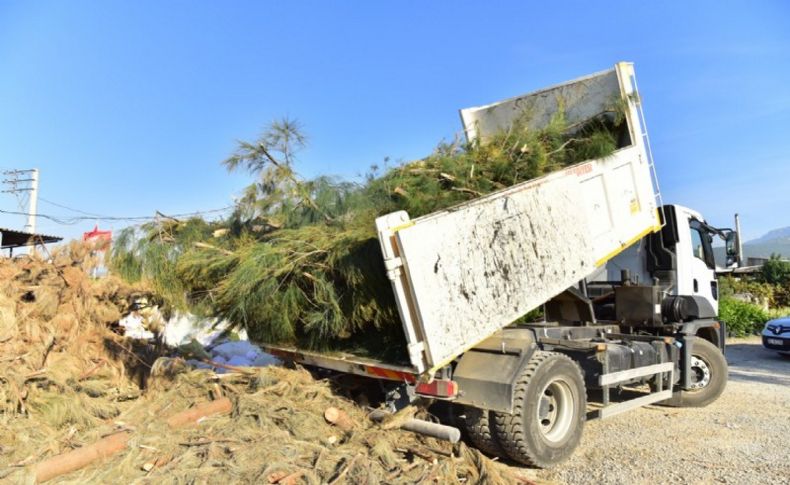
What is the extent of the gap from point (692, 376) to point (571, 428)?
3160 mm

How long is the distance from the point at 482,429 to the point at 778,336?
10.9 meters

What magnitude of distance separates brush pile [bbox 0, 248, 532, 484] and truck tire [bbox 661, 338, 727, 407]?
158 inches

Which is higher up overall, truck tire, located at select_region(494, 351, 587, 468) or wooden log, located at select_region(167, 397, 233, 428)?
wooden log, located at select_region(167, 397, 233, 428)

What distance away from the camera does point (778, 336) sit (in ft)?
40.0

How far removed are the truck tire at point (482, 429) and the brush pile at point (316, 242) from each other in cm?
83

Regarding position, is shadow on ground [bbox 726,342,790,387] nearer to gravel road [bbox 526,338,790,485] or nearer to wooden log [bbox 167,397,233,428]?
gravel road [bbox 526,338,790,485]

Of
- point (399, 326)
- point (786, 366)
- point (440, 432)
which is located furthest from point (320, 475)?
point (786, 366)

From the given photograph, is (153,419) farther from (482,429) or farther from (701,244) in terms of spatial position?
(701,244)

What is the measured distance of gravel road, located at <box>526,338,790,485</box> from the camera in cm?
440

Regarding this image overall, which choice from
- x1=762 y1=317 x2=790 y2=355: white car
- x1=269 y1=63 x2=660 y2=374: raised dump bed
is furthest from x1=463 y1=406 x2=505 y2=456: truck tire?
x1=762 y1=317 x2=790 y2=355: white car

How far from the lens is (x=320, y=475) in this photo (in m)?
3.46

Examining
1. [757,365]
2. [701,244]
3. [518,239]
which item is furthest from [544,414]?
[757,365]

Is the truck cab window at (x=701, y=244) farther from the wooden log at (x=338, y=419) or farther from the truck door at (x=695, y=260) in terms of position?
the wooden log at (x=338, y=419)

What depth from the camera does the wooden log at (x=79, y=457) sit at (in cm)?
330
